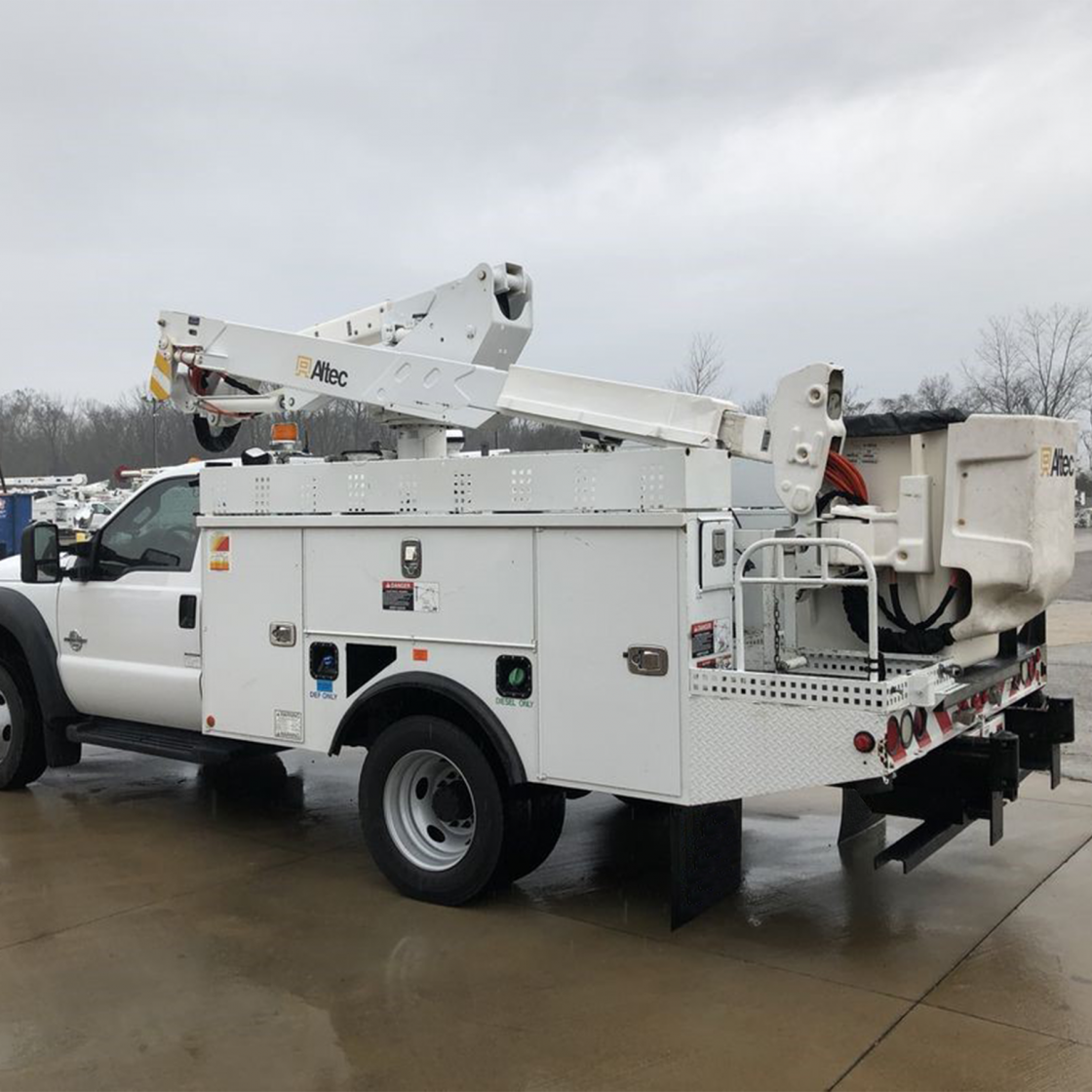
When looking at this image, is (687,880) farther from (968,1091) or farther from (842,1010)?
(968,1091)

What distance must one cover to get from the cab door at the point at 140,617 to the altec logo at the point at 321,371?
3.52 ft

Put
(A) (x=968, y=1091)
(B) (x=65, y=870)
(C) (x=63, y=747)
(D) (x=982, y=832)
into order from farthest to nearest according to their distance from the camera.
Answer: (C) (x=63, y=747) < (D) (x=982, y=832) < (B) (x=65, y=870) < (A) (x=968, y=1091)

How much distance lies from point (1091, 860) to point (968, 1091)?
9.21ft

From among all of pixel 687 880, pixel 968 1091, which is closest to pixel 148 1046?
pixel 687 880

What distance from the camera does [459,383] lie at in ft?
19.5

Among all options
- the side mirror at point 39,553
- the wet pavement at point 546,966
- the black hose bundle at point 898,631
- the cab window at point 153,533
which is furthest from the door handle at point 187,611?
the black hose bundle at point 898,631

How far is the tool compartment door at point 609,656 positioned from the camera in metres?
4.75

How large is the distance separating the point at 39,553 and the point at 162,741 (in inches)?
59.6

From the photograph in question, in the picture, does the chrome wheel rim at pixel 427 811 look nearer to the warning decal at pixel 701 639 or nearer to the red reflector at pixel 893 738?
the warning decal at pixel 701 639

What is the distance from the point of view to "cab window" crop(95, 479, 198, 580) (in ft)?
22.5

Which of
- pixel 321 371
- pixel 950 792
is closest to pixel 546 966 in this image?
pixel 950 792

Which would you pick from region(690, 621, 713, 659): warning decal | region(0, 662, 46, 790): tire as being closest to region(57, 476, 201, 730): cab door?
region(0, 662, 46, 790): tire

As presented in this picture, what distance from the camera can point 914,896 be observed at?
563cm

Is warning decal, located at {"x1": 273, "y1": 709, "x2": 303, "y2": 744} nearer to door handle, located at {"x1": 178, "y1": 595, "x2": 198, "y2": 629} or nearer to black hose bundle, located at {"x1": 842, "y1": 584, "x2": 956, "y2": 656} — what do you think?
door handle, located at {"x1": 178, "y1": 595, "x2": 198, "y2": 629}
